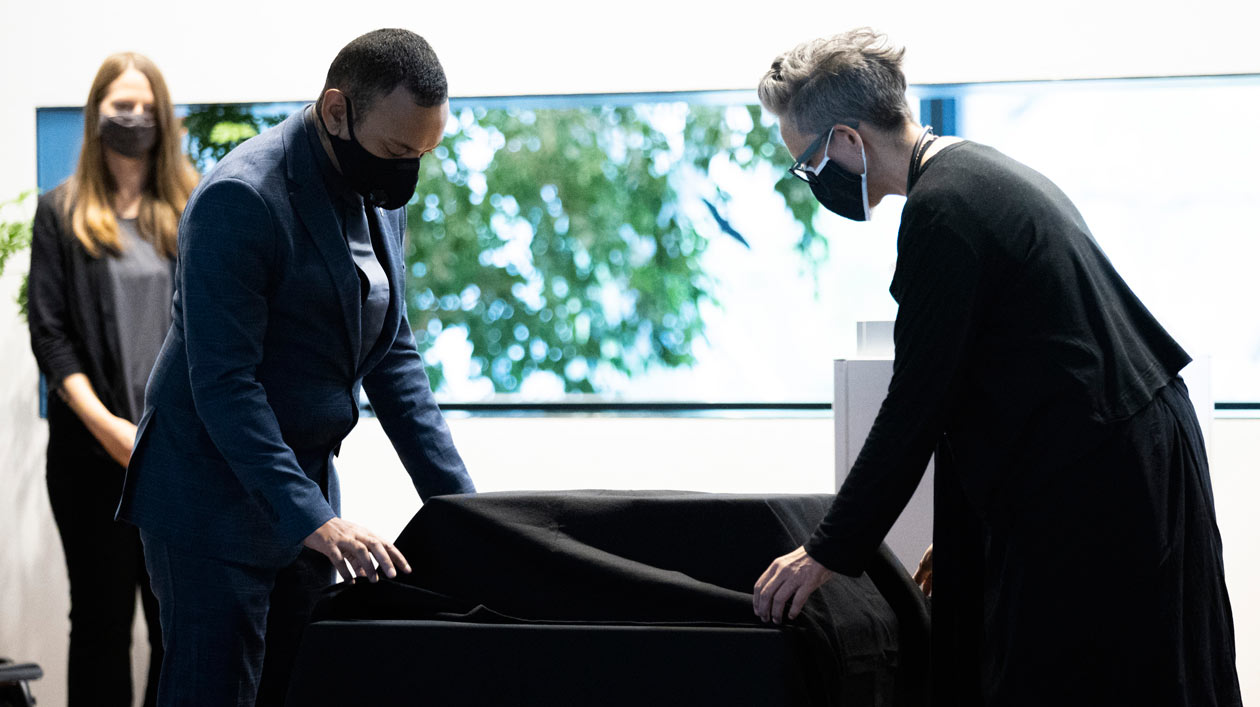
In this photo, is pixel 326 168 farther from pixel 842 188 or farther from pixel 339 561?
pixel 842 188

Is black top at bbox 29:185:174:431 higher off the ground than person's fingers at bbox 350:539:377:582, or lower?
higher

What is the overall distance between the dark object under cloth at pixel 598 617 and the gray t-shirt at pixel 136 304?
156 cm

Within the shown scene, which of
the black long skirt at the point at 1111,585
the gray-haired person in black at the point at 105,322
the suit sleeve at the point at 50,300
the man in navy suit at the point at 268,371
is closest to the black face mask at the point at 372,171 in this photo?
the man in navy suit at the point at 268,371

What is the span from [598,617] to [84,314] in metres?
1.89

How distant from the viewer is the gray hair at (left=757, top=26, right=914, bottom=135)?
1.47 metres

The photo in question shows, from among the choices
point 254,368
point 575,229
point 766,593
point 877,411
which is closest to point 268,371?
point 254,368

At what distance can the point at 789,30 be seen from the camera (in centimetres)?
324

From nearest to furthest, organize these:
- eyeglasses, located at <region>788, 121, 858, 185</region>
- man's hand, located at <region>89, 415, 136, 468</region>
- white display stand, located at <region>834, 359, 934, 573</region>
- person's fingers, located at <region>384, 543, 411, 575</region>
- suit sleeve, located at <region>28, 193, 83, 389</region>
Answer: person's fingers, located at <region>384, 543, 411, 575</region> → eyeglasses, located at <region>788, 121, 858, 185</region> → white display stand, located at <region>834, 359, 934, 573</region> → man's hand, located at <region>89, 415, 136, 468</region> → suit sleeve, located at <region>28, 193, 83, 389</region>

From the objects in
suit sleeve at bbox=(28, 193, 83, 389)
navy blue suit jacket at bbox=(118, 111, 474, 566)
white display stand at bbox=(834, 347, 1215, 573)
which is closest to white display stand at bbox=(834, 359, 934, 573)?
white display stand at bbox=(834, 347, 1215, 573)

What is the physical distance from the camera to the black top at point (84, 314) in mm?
2752

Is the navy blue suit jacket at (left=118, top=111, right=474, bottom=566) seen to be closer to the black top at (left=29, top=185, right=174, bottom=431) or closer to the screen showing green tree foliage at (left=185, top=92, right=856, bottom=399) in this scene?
the black top at (left=29, top=185, right=174, bottom=431)

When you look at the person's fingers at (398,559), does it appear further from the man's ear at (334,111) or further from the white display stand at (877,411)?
the white display stand at (877,411)

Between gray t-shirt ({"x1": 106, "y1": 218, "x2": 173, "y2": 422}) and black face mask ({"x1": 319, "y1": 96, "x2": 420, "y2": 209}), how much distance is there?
128 centimetres

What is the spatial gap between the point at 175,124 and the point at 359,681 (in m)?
1.76
